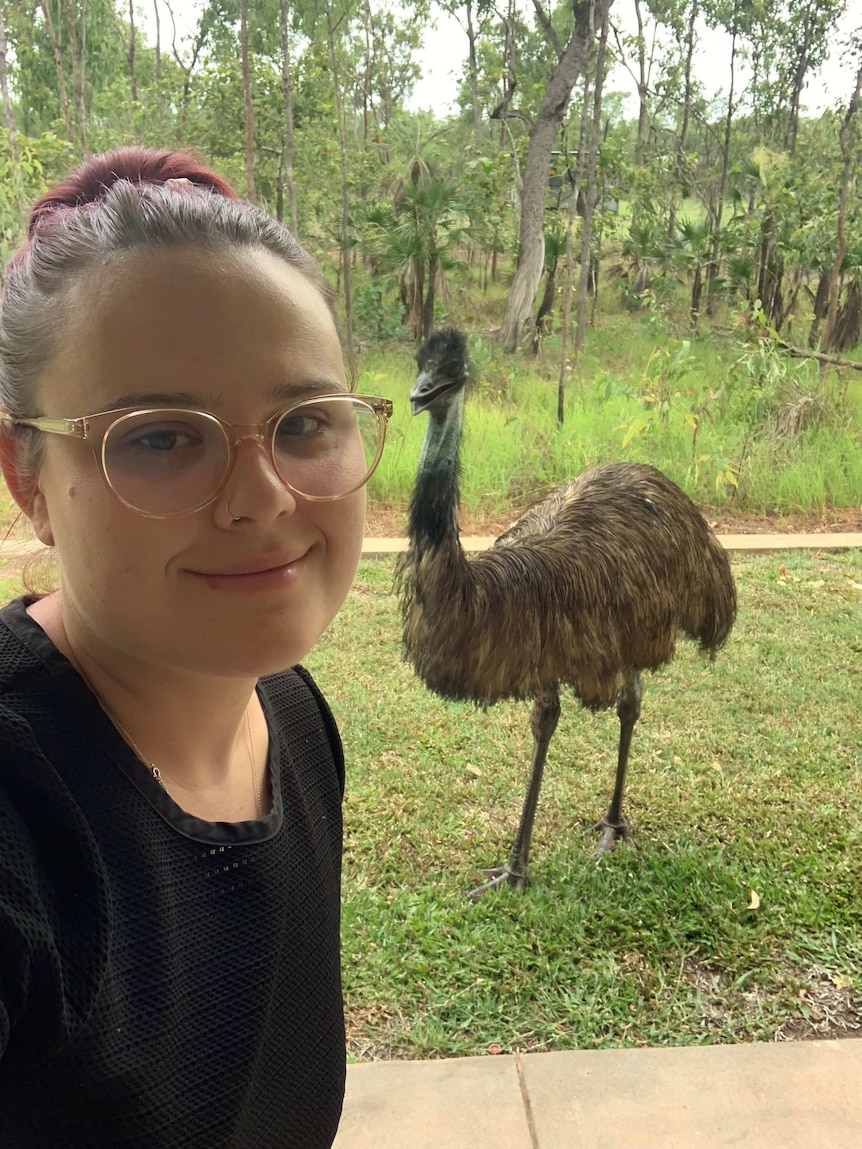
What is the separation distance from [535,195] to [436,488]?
779 cm

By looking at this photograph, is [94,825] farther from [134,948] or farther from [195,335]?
[195,335]

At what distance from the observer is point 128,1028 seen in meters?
0.80

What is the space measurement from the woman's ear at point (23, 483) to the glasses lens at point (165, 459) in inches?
5.0

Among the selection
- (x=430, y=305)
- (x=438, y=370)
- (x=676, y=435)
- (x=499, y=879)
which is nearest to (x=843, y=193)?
(x=676, y=435)

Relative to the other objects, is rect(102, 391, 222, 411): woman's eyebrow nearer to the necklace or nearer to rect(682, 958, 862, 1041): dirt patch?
the necklace

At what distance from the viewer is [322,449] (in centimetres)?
85

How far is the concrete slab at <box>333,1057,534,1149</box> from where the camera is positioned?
1772 mm

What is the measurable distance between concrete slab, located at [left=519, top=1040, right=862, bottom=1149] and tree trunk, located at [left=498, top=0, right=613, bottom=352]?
785 centimetres

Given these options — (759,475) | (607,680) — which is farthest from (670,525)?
(759,475)

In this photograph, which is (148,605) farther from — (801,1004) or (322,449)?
(801,1004)

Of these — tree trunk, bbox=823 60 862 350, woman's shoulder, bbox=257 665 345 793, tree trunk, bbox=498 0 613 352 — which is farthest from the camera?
tree trunk, bbox=498 0 613 352

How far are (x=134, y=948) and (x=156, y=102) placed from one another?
9643mm

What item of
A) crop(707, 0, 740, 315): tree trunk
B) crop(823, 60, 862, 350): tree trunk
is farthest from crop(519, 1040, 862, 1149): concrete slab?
crop(707, 0, 740, 315): tree trunk

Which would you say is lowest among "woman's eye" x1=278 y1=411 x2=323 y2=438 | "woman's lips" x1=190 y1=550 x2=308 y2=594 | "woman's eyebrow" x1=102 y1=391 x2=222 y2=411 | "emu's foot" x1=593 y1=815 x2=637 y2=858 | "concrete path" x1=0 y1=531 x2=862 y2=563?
"emu's foot" x1=593 y1=815 x2=637 y2=858
